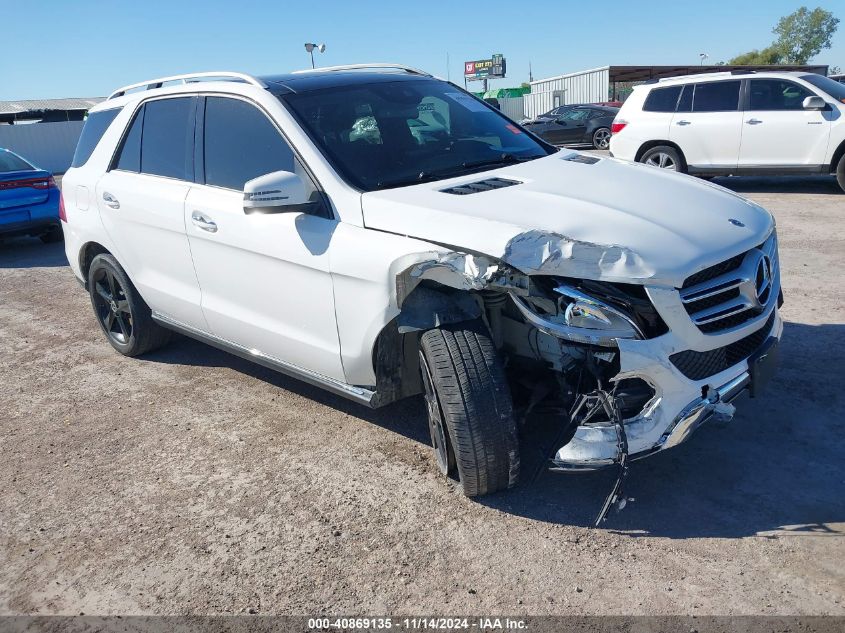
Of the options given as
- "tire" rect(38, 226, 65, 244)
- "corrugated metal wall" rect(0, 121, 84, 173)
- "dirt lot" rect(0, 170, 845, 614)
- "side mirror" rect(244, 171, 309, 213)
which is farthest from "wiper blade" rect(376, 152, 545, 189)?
"corrugated metal wall" rect(0, 121, 84, 173)

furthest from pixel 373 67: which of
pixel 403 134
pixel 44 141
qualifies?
pixel 44 141

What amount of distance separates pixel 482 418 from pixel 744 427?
157 centimetres

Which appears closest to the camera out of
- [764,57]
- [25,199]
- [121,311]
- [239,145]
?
[239,145]

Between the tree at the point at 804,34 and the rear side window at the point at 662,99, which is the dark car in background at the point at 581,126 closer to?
the rear side window at the point at 662,99

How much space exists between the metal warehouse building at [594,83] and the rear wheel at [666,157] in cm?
2426

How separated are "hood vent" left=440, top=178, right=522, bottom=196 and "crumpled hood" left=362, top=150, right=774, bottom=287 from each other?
0.04 m

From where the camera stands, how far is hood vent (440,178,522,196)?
3.49 meters

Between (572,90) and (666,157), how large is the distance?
27.0 m

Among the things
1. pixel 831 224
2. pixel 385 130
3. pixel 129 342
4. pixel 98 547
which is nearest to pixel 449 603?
pixel 98 547

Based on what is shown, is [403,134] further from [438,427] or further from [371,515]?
[371,515]

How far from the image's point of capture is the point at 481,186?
3.58 meters

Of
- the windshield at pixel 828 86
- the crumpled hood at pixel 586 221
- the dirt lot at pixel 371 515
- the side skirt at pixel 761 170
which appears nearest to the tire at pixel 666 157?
the side skirt at pixel 761 170

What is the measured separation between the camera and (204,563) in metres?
3.14

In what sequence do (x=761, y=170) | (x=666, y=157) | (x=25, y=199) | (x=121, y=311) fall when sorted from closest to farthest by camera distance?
(x=121, y=311), (x=25, y=199), (x=761, y=170), (x=666, y=157)
